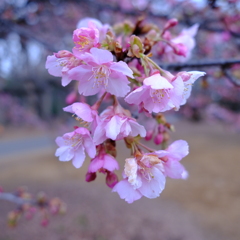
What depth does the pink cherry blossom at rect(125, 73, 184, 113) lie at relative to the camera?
601 millimetres

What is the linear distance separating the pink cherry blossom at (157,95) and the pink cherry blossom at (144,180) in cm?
14

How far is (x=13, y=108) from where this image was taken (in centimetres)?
859

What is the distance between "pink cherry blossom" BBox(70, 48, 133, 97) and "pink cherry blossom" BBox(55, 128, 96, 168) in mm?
136

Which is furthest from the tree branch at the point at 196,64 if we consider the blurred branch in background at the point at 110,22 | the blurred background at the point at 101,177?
the blurred background at the point at 101,177

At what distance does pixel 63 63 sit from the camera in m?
0.66

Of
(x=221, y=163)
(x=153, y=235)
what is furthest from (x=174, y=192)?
(x=221, y=163)

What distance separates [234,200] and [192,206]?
1316mm

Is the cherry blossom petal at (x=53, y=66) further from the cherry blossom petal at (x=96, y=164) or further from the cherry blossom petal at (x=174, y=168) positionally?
the cherry blossom petal at (x=174, y=168)

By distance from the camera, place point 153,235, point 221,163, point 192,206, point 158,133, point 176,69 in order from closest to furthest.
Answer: point 158,133 < point 176,69 < point 153,235 < point 192,206 < point 221,163

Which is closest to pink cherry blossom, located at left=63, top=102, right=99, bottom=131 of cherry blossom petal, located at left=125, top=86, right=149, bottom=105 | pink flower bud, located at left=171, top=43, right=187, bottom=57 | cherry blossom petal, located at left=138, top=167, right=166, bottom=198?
cherry blossom petal, located at left=125, top=86, right=149, bottom=105

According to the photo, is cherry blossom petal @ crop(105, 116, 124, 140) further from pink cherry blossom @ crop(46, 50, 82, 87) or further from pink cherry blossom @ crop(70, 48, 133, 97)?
pink cherry blossom @ crop(46, 50, 82, 87)

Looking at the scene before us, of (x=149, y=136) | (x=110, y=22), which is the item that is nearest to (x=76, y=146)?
(x=149, y=136)

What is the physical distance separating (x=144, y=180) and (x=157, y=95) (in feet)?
0.82

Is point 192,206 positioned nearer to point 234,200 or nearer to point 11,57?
point 234,200
